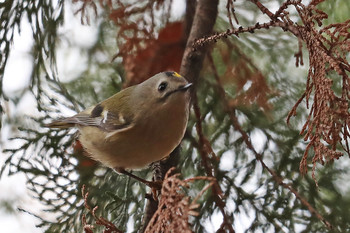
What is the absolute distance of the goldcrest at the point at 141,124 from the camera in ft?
5.92

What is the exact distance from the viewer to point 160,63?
2229 millimetres

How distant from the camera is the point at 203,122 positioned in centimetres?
221

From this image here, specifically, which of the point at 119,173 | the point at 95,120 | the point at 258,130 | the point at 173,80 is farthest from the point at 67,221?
the point at 258,130

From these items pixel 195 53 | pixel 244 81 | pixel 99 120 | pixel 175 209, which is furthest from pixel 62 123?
pixel 175 209

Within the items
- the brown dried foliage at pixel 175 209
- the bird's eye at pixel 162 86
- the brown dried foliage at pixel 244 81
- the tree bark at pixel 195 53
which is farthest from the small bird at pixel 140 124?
the brown dried foliage at pixel 175 209

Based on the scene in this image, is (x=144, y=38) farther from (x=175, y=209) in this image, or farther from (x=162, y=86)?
(x=175, y=209)

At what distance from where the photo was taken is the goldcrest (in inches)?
71.1

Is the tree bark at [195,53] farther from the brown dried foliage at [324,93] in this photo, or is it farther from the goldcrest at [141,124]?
the brown dried foliage at [324,93]

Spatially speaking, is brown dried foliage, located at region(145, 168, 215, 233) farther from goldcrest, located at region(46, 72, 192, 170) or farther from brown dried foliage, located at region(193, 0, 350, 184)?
goldcrest, located at region(46, 72, 192, 170)

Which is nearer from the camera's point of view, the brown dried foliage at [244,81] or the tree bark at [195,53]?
the tree bark at [195,53]

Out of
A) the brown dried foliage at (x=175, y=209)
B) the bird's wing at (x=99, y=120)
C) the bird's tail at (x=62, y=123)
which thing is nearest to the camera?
the brown dried foliage at (x=175, y=209)

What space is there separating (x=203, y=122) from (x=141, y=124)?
407mm

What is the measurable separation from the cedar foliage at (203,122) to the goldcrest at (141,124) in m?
0.12

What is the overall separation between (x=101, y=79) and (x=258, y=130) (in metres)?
0.65
